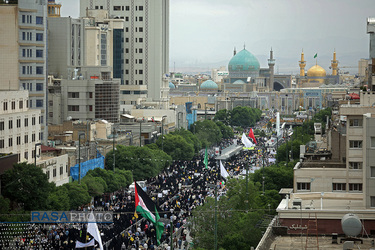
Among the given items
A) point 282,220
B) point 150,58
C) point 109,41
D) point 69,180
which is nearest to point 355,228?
point 282,220

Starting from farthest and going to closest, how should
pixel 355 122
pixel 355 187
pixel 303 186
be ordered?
1. pixel 303 186
2. pixel 355 187
3. pixel 355 122

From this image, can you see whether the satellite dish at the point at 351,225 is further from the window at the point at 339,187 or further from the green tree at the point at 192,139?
the green tree at the point at 192,139

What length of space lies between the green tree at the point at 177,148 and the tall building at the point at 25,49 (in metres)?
23.9

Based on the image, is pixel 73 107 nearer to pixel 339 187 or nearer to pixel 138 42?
pixel 138 42

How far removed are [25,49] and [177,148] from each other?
29.1 m

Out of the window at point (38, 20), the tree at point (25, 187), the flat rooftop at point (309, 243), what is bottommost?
the tree at point (25, 187)

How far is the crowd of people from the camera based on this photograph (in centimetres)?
5181

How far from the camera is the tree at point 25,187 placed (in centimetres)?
5469

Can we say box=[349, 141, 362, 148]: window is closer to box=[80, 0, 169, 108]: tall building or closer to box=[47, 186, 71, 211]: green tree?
box=[47, 186, 71, 211]: green tree

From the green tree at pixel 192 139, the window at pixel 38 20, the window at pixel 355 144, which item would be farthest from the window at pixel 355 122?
the green tree at pixel 192 139

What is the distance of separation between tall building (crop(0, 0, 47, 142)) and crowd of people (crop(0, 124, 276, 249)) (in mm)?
13355

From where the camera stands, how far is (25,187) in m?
54.9

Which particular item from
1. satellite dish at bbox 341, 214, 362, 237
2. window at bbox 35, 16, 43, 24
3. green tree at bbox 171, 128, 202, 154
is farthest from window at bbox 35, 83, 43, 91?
satellite dish at bbox 341, 214, 362, 237

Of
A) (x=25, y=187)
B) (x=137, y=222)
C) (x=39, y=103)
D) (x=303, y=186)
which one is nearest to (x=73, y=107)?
(x=39, y=103)
